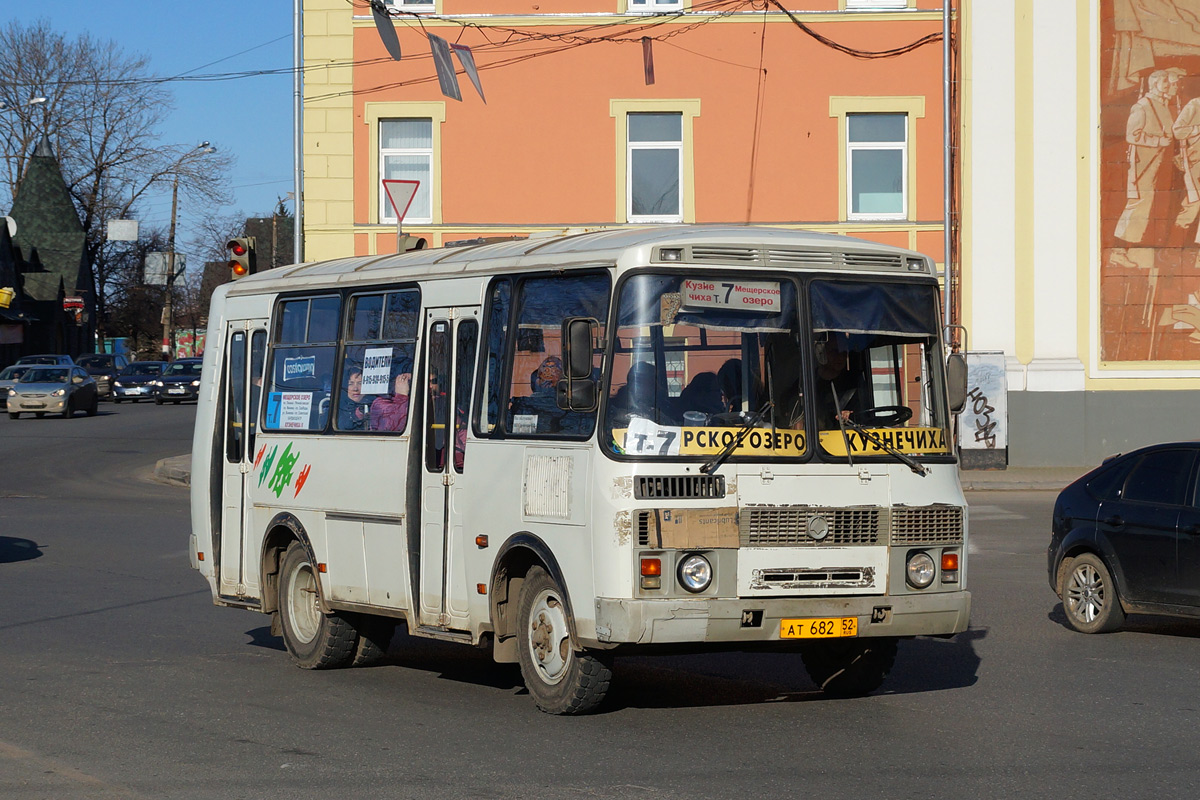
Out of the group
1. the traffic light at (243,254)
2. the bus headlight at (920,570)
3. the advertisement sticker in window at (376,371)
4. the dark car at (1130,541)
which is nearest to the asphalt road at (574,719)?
the dark car at (1130,541)

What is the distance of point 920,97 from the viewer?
2962 cm

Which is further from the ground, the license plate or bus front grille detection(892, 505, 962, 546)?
bus front grille detection(892, 505, 962, 546)

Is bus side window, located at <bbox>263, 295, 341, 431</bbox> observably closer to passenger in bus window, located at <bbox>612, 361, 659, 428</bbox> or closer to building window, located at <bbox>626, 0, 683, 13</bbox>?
passenger in bus window, located at <bbox>612, 361, 659, 428</bbox>

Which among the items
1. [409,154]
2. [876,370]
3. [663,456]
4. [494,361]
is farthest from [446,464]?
[409,154]

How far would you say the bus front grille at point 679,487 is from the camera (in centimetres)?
796

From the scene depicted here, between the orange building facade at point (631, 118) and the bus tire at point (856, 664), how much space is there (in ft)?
68.4

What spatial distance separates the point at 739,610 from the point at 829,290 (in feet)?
5.87

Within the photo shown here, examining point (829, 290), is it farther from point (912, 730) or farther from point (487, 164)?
point (487, 164)

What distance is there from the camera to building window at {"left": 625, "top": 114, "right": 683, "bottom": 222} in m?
29.8

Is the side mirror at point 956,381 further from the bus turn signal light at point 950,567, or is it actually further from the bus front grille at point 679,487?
the bus front grille at point 679,487

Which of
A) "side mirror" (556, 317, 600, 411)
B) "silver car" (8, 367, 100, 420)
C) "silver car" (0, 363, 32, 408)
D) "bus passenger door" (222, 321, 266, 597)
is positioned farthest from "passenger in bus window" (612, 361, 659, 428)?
"silver car" (0, 363, 32, 408)

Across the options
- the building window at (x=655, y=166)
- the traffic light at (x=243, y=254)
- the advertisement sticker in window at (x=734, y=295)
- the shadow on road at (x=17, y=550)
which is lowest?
the shadow on road at (x=17, y=550)

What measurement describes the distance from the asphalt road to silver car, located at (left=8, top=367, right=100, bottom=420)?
35788 mm

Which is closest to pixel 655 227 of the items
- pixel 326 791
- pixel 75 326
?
pixel 326 791
